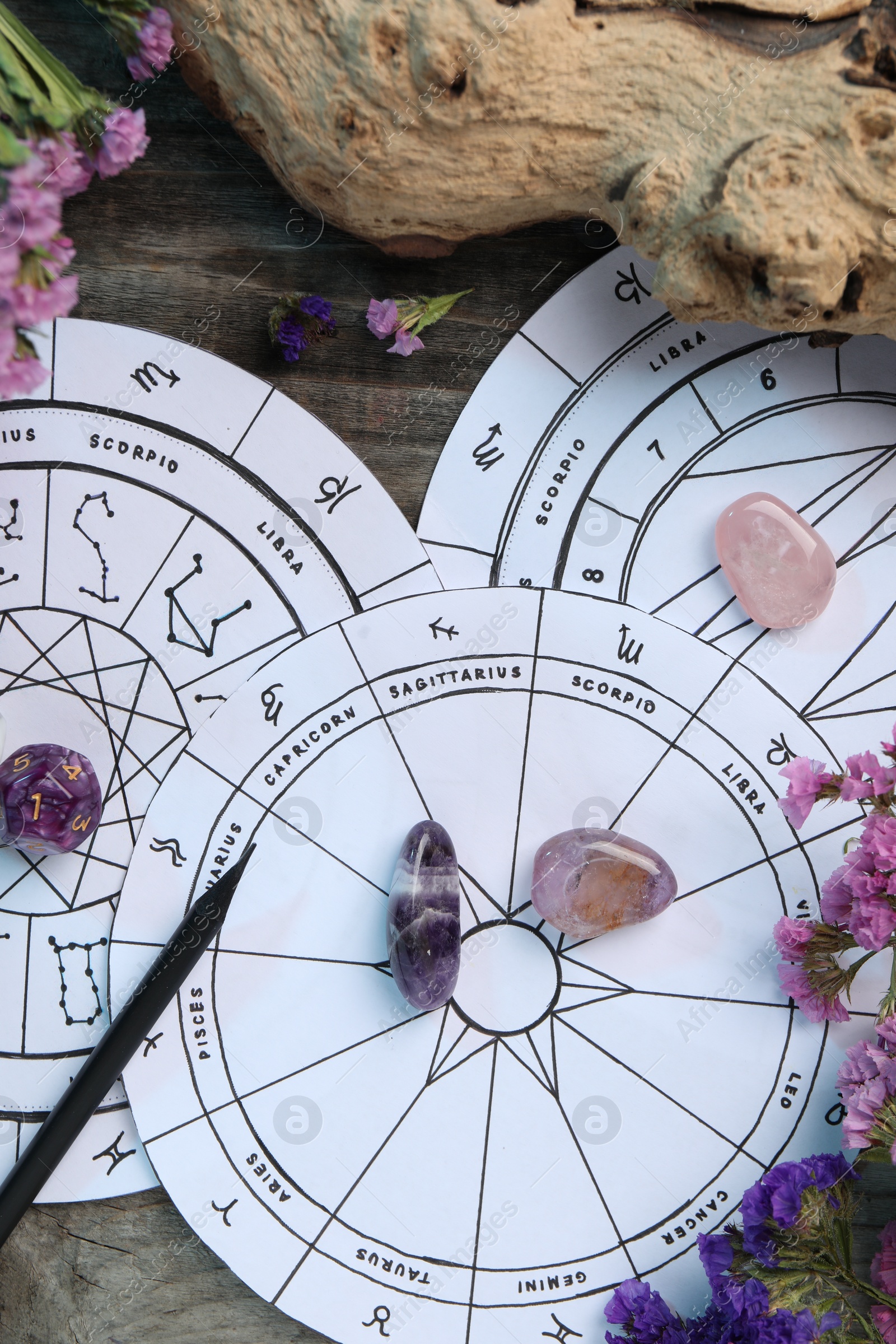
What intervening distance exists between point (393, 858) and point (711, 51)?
865 mm

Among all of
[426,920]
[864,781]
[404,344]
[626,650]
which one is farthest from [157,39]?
[864,781]

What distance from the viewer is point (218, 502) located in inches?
40.2

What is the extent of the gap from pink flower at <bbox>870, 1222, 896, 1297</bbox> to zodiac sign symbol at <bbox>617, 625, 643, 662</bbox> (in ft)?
2.25

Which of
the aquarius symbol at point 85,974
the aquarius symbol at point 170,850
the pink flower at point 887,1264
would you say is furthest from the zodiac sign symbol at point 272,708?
the pink flower at point 887,1264

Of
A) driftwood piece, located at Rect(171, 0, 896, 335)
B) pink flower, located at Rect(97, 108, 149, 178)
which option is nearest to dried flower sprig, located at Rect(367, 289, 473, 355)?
driftwood piece, located at Rect(171, 0, 896, 335)

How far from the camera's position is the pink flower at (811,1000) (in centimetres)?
97

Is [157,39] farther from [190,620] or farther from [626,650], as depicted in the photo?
[626,650]

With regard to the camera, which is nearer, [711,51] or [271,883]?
[711,51]

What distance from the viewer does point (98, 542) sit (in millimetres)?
1021

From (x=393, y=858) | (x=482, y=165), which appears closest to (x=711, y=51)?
(x=482, y=165)

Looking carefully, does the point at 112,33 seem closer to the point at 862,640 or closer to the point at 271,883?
the point at 271,883

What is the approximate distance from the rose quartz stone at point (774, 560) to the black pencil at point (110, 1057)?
68 centimetres

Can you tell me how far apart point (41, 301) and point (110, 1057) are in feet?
2.50

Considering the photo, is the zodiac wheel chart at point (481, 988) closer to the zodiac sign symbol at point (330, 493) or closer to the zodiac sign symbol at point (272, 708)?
the zodiac sign symbol at point (272, 708)
